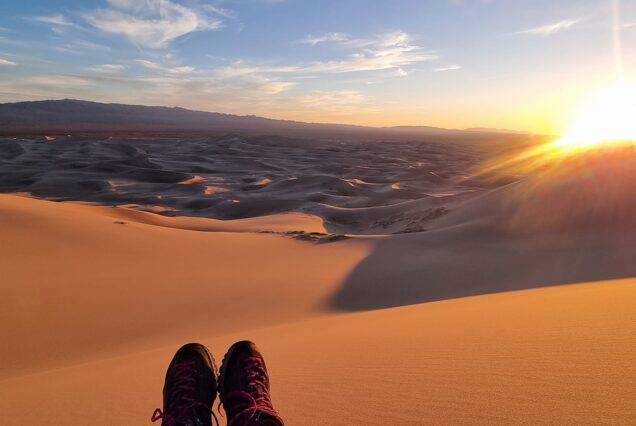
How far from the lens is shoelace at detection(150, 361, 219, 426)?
5.69 ft

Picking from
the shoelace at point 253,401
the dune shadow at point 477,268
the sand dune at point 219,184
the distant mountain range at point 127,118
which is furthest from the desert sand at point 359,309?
the distant mountain range at point 127,118

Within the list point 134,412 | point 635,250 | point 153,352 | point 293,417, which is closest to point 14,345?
point 153,352

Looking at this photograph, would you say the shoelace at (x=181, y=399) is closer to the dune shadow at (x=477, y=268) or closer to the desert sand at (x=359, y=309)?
the desert sand at (x=359, y=309)

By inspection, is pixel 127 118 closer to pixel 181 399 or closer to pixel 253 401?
pixel 181 399

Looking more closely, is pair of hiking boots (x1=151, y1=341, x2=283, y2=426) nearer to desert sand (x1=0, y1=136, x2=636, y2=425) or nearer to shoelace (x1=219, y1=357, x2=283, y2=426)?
shoelace (x1=219, y1=357, x2=283, y2=426)

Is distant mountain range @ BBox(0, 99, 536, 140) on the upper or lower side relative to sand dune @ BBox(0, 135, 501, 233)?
upper

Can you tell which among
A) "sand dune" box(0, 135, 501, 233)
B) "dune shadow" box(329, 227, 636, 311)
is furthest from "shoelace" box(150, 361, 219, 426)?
"sand dune" box(0, 135, 501, 233)

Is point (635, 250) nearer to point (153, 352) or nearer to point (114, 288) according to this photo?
point (153, 352)

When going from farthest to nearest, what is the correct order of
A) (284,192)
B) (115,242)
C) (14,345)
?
(284,192)
(115,242)
(14,345)

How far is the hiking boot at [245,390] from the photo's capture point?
65.0 inches

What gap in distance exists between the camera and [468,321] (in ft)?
9.58

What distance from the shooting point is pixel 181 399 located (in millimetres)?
1818

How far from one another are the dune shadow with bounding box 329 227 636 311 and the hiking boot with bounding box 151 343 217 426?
265 cm

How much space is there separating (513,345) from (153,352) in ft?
7.60
